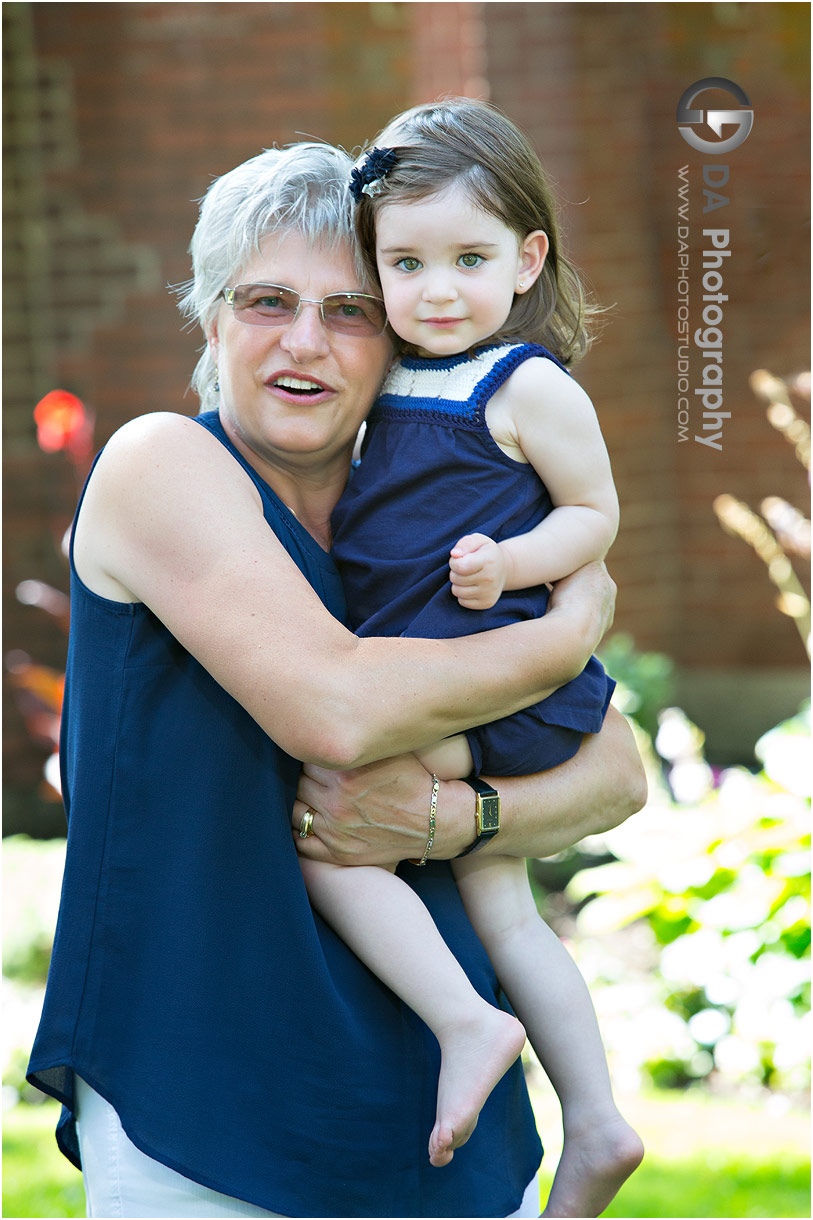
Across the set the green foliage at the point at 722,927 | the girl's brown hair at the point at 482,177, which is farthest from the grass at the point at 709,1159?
the girl's brown hair at the point at 482,177

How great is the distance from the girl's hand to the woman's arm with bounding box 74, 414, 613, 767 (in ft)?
0.61

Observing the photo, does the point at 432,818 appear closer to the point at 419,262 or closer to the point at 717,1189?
the point at 419,262

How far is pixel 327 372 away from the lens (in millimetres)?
1871

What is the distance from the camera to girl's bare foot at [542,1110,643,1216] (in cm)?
182

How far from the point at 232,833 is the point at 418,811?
297mm

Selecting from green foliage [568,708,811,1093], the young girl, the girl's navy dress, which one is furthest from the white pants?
green foliage [568,708,811,1093]

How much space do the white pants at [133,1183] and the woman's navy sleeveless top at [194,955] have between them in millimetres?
48

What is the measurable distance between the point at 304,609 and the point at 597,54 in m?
4.96

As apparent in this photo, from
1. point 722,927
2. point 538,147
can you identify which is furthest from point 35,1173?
point 538,147

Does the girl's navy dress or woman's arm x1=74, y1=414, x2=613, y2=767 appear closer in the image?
woman's arm x1=74, y1=414, x2=613, y2=767

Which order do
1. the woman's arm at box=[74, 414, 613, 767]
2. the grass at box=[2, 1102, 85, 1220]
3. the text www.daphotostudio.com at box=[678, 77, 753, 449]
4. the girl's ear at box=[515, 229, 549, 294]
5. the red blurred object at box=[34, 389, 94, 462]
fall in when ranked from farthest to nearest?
1. the text www.daphotostudio.com at box=[678, 77, 753, 449]
2. the red blurred object at box=[34, 389, 94, 462]
3. the grass at box=[2, 1102, 85, 1220]
4. the girl's ear at box=[515, 229, 549, 294]
5. the woman's arm at box=[74, 414, 613, 767]

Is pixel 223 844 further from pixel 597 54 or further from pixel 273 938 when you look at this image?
pixel 597 54

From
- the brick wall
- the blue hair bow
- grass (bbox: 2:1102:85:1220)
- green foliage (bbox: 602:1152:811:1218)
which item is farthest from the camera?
the brick wall

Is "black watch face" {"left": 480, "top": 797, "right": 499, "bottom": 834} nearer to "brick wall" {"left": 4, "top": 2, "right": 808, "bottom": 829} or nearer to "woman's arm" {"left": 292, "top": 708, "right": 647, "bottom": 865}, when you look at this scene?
"woman's arm" {"left": 292, "top": 708, "right": 647, "bottom": 865}
